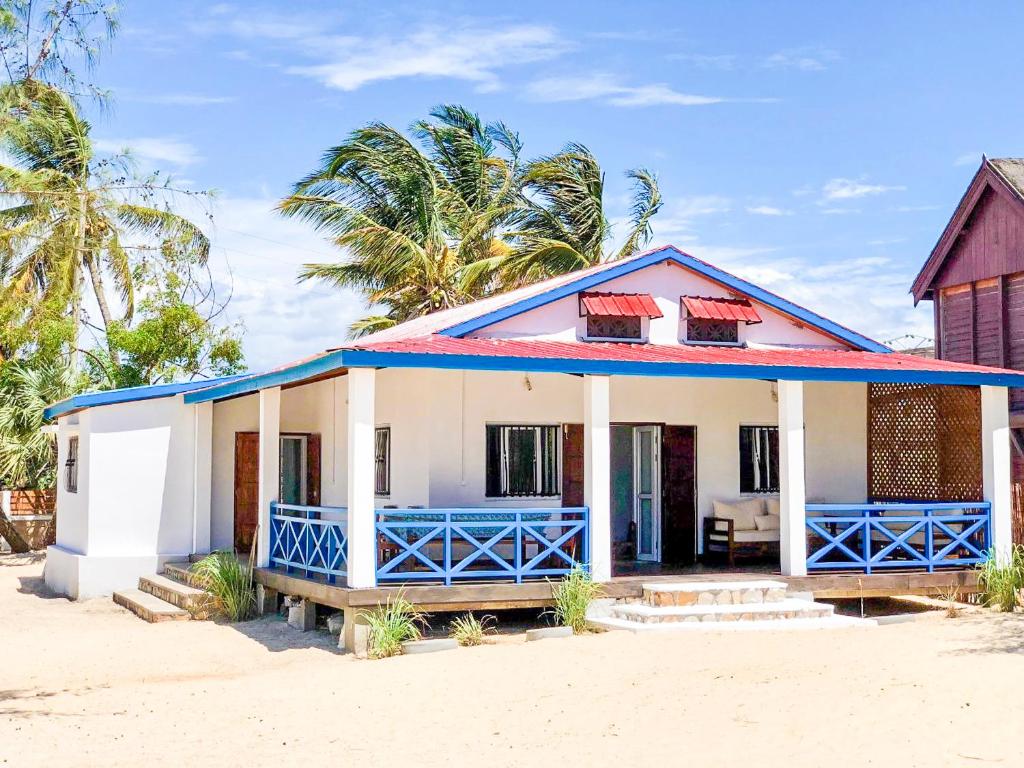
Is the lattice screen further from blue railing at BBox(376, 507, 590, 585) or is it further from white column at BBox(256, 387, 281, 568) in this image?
white column at BBox(256, 387, 281, 568)

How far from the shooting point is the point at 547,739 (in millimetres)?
8656

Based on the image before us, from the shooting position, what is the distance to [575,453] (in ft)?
52.5

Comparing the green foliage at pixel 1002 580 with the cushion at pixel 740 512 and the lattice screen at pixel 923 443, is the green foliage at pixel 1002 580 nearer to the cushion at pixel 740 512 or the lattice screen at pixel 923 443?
the lattice screen at pixel 923 443

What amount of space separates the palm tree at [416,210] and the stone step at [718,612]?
13665 mm

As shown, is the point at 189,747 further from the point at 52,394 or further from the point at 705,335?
the point at 52,394

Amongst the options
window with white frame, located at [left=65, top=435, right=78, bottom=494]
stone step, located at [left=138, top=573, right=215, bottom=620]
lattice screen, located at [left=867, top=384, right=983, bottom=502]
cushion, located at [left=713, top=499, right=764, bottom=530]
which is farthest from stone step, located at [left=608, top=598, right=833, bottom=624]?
window with white frame, located at [left=65, top=435, right=78, bottom=494]

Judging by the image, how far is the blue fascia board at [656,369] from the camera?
12.3 m

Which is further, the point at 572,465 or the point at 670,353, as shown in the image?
the point at 572,465

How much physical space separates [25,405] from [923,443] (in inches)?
657

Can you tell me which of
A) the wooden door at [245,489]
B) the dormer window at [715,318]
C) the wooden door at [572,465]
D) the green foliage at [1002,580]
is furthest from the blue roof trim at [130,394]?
the green foliage at [1002,580]

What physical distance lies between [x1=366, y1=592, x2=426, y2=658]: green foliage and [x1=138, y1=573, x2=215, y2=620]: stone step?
3.82 m

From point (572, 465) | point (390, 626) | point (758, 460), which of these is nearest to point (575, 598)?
point (390, 626)

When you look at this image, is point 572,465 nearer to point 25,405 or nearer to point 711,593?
point 711,593

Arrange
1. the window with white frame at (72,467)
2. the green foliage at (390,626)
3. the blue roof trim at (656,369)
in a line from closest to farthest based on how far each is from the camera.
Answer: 1. the green foliage at (390,626)
2. the blue roof trim at (656,369)
3. the window with white frame at (72,467)
